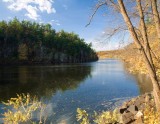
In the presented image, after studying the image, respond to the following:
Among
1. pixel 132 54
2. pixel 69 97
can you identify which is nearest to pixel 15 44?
pixel 69 97

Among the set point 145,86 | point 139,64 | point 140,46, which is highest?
point 140,46

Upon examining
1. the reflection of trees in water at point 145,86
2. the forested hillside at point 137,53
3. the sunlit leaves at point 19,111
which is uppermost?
the forested hillside at point 137,53

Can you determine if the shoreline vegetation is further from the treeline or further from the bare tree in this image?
the treeline

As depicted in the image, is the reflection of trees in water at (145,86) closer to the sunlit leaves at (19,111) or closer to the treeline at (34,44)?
the sunlit leaves at (19,111)

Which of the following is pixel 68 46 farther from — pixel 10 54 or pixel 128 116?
pixel 128 116

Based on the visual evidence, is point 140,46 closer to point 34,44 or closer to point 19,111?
point 19,111

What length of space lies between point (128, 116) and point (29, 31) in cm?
12177

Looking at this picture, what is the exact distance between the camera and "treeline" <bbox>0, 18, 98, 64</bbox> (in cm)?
12019

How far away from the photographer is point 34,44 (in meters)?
133

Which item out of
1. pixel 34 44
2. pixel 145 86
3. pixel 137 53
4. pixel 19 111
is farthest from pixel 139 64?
pixel 34 44

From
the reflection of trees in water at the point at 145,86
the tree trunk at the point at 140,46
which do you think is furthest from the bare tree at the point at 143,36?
the reflection of trees in water at the point at 145,86

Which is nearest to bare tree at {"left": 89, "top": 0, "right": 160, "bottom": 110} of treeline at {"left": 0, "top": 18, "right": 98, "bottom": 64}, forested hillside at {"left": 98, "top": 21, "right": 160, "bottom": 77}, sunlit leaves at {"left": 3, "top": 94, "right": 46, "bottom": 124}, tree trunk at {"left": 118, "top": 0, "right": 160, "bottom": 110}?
tree trunk at {"left": 118, "top": 0, "right": 160, "bottom": 110}

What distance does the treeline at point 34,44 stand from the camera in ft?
394

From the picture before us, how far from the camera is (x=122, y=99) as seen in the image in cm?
3316
